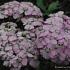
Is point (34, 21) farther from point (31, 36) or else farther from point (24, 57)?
point (24, 57)

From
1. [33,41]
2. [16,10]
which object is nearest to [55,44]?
[33,41]

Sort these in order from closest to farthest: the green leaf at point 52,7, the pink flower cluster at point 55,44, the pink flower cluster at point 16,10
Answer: the pink flower cluster at point 55,44, the pink flower cluster at point 16,10, the green leaf at point 52,7

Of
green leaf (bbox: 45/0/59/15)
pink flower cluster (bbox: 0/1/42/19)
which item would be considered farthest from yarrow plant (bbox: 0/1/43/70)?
green leaf (bbox: 45/0/59/15)

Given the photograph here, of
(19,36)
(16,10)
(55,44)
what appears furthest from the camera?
(16,10)

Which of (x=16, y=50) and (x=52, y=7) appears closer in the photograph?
(x=16, y=50)

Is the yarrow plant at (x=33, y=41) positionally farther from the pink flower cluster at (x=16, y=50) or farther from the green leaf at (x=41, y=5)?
the green leaf at (x=41, y=5)

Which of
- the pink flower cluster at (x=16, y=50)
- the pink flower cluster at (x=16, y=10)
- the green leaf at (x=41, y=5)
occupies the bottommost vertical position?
the pink flower cluster at (x=16, y=50)

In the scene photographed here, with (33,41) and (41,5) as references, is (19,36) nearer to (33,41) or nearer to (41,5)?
(33,41)

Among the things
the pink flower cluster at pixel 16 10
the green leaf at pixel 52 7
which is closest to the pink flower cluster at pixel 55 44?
the pink flower cluster at pixel 16 10

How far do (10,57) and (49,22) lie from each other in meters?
0.40

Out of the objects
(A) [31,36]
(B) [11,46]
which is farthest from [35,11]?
(B) [11,46]

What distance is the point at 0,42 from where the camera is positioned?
6.46 ft

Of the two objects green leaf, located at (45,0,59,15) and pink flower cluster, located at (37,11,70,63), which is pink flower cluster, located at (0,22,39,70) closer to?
pink flower cluster, located at (37,11,70,63)

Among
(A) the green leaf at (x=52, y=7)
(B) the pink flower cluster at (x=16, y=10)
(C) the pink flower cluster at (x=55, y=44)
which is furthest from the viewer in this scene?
(A) the green leaf at (x=52, y=7)
